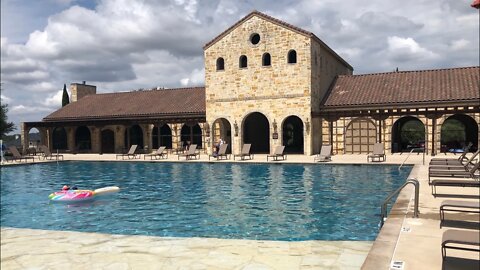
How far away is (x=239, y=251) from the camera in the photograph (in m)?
6.22

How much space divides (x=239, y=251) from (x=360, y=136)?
62.7ft

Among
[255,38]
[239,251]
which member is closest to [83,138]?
[255,38]

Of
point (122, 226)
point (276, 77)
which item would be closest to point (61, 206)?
point (122, 226)

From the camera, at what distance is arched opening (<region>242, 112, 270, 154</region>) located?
100ft

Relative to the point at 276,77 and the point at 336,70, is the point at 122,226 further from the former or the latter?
the point at 336,70

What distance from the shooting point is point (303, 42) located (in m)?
23.7

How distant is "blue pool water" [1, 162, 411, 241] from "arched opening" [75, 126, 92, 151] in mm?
17369

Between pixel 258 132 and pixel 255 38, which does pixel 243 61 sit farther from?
pixel 258 132

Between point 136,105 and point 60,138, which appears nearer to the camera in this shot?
point 136,105

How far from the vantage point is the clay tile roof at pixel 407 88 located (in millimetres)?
22969

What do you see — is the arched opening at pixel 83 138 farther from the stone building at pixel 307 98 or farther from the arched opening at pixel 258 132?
the arched opening at pixel 258 132

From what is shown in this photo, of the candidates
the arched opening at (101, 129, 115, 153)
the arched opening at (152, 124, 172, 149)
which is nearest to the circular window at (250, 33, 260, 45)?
the arched opening at (152, 124, 172, 149)

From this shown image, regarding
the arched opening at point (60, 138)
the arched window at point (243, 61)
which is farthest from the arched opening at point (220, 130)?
the arched opening at point (60, 138)

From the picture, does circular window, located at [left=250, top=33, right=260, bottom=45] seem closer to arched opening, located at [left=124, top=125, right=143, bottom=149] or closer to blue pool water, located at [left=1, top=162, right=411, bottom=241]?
blue pool water, located at [left=1, top=162, right=411, bottom=241]
